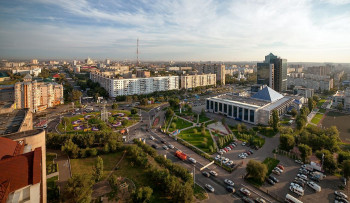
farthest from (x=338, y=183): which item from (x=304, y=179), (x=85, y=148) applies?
(x=85, y=148)

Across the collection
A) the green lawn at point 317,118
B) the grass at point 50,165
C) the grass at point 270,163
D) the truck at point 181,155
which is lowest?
the grass at point 270,163

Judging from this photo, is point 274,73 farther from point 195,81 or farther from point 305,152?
point 305,152

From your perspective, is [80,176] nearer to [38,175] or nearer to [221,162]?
[38,175]

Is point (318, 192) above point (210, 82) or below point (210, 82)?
below

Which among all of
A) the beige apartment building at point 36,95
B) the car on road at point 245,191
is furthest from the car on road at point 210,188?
the beige apartment building at point 36,95

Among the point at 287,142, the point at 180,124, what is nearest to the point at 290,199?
the point at 287,142

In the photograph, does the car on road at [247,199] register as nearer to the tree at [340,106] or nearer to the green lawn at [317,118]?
the green lawn at [317,118]
